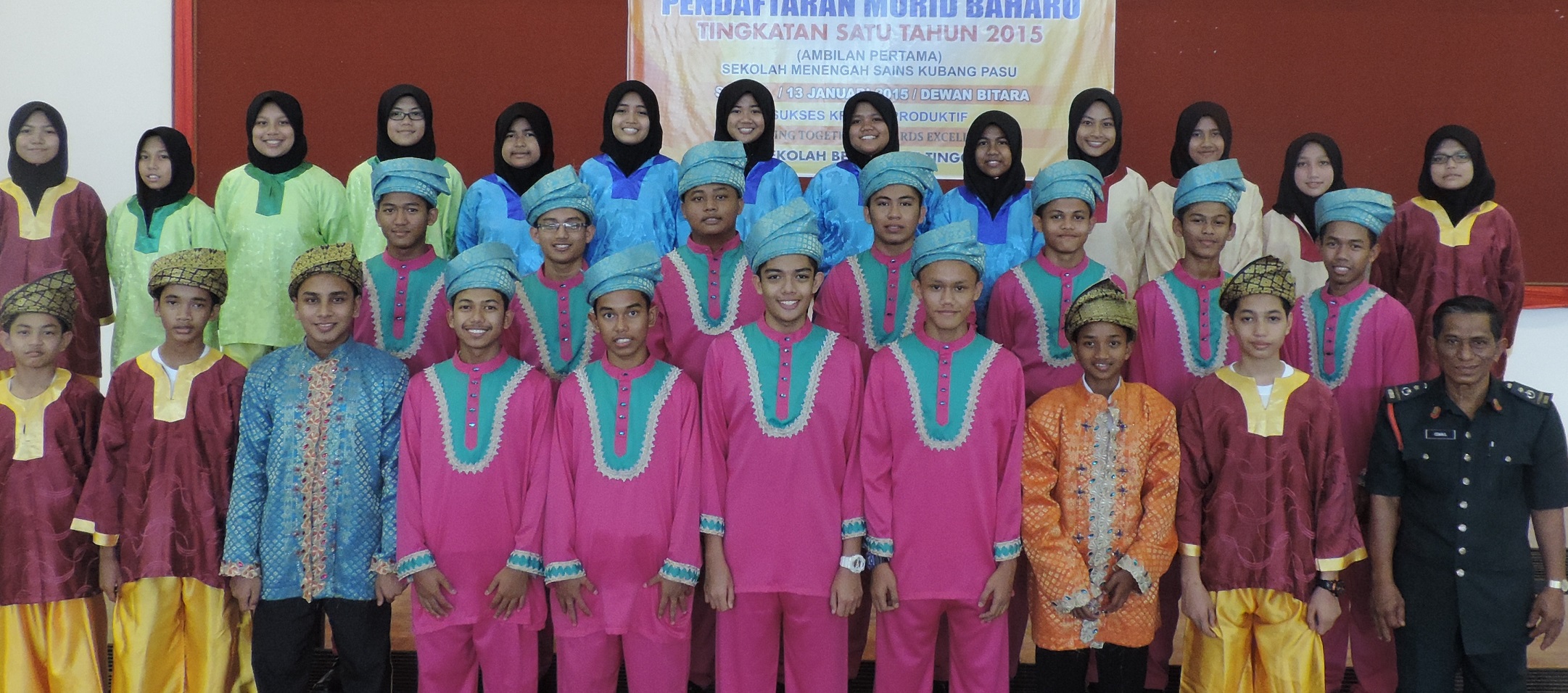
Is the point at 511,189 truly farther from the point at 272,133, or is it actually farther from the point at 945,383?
the point at 945,383

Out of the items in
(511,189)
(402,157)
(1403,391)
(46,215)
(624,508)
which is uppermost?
(402,157)

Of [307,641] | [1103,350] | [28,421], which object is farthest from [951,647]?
[28,421]

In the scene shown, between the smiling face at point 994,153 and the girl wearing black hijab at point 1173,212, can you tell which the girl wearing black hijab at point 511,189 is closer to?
the smiling face at point 994,153

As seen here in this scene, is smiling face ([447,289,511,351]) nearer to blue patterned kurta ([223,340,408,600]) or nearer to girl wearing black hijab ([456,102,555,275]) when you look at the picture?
blue patterned kurta ([223,340,408,600])

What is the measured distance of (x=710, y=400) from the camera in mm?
2709

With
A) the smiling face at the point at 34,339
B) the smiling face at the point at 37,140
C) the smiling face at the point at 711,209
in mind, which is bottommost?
the smiling face at the point at 34,339

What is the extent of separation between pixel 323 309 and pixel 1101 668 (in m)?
2.01

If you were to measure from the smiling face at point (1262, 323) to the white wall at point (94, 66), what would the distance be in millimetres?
4603

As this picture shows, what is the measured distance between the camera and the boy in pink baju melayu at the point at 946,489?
8.66 ft

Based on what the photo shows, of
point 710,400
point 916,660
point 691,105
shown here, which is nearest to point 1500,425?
point 916,660

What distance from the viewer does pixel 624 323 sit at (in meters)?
2.70

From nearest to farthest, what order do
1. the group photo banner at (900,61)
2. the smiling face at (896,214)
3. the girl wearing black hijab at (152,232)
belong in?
the smiling face at (896,214), the girl wearing black hijab at (152,232), the group photo banner at (900,61)

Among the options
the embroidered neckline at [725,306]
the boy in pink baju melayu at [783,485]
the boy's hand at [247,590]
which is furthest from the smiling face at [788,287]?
the boy's hand at [247,590]

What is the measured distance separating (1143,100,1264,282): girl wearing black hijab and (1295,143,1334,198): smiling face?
16 cm
